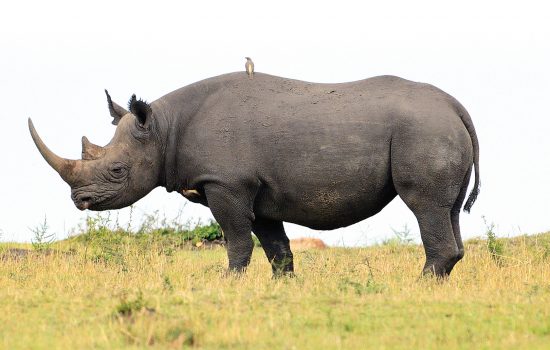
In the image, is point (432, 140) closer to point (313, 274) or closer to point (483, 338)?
point (313, 274)

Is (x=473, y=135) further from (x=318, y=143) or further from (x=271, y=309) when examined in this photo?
(x=271, y=309)

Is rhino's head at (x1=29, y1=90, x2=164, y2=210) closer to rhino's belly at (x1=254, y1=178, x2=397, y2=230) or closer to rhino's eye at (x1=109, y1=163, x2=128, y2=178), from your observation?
rhino's eye at (x1=109, y1=163, x2=128, y2=178)

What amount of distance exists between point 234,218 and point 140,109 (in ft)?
5.47

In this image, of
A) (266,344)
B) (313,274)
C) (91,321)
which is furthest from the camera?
(313,274)

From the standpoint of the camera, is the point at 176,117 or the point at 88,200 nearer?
the point at 88,200

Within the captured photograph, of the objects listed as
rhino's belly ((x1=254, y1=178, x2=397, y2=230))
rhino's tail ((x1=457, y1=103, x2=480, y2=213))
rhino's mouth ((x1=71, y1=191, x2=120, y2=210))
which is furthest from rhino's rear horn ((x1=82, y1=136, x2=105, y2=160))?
rhino's tail ((x1=457, y1=103, x2=480, y2=213))

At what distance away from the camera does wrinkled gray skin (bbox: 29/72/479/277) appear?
11.5 metres

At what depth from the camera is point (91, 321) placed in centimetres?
852

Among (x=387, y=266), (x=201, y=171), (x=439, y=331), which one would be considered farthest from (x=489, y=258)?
(x=439, y=331)

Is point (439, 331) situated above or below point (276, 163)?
below

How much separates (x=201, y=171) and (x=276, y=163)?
84cm

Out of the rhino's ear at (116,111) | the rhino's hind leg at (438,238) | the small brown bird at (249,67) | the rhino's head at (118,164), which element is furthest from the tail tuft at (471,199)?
the rhino's ear at (116,111)

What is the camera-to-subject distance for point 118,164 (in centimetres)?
1214

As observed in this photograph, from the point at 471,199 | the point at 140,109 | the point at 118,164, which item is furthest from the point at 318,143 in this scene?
the point at 118,164
